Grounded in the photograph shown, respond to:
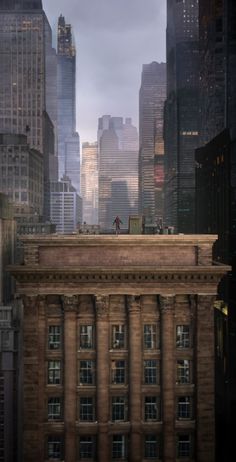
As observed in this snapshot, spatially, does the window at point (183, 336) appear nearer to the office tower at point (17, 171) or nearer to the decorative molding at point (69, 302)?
the decorative molding at point (69, 302)

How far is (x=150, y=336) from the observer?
44.4 metres

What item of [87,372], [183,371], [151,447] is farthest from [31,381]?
[183,371]

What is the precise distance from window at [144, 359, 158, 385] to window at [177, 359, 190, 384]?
1915 mm

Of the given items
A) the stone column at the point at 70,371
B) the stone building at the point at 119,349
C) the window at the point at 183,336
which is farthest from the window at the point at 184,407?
the stone column at the point at 70,371

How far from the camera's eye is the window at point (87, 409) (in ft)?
145

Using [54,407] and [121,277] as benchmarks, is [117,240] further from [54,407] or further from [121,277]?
[54,407]

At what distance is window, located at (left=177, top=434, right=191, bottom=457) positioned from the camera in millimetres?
44625

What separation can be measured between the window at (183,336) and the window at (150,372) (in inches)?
98.2

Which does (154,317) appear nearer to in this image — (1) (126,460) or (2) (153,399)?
(2) (153,399)

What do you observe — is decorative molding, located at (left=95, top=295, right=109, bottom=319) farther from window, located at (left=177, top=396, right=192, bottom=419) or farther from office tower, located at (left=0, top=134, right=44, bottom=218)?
office tower, located at (left=0, top=134, right=44, bottom=218)

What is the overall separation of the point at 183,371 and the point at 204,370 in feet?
5.76

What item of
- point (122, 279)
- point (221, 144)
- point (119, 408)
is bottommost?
point (119, 408)

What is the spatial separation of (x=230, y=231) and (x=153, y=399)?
273ft

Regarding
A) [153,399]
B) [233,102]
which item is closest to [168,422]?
[153,399]
